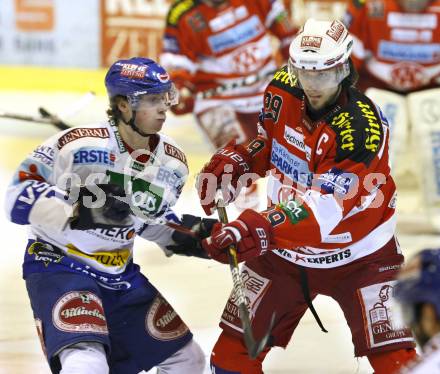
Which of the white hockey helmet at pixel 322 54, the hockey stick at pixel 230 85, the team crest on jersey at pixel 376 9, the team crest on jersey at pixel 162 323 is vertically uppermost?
the white hockey helmet at pixel 322 54

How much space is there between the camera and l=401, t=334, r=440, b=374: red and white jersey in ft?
7.31

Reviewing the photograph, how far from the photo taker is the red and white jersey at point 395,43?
6.45 m

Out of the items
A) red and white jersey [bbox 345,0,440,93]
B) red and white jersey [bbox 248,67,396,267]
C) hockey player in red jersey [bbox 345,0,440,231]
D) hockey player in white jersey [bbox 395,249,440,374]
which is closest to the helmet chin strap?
red and white jersey [bbox 248,67,396,267]

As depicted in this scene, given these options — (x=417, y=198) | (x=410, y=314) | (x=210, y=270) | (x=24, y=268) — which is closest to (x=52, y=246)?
(x=24, y=268)

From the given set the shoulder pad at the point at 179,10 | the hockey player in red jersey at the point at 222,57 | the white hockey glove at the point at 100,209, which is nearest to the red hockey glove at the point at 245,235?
the white hockey glove at the point at 100,209

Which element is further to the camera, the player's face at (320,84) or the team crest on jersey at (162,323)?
the team crest on jersey at (162,323)

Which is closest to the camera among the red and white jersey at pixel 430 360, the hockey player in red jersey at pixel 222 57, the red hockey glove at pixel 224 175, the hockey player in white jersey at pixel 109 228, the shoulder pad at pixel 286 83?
the red and white jersey at pixel 430 360

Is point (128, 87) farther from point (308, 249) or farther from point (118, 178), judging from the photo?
point (308, 249)

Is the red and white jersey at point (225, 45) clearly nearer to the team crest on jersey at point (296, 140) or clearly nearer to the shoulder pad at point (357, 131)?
the team crest on jersey at point (296, 140)

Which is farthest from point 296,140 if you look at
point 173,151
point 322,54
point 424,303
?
point 424,303

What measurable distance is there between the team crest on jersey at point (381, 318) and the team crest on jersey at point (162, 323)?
0.62m

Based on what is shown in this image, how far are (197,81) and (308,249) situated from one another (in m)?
3.48

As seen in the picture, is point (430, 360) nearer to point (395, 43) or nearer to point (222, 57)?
point (395, 43)

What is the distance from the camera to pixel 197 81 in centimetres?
693
